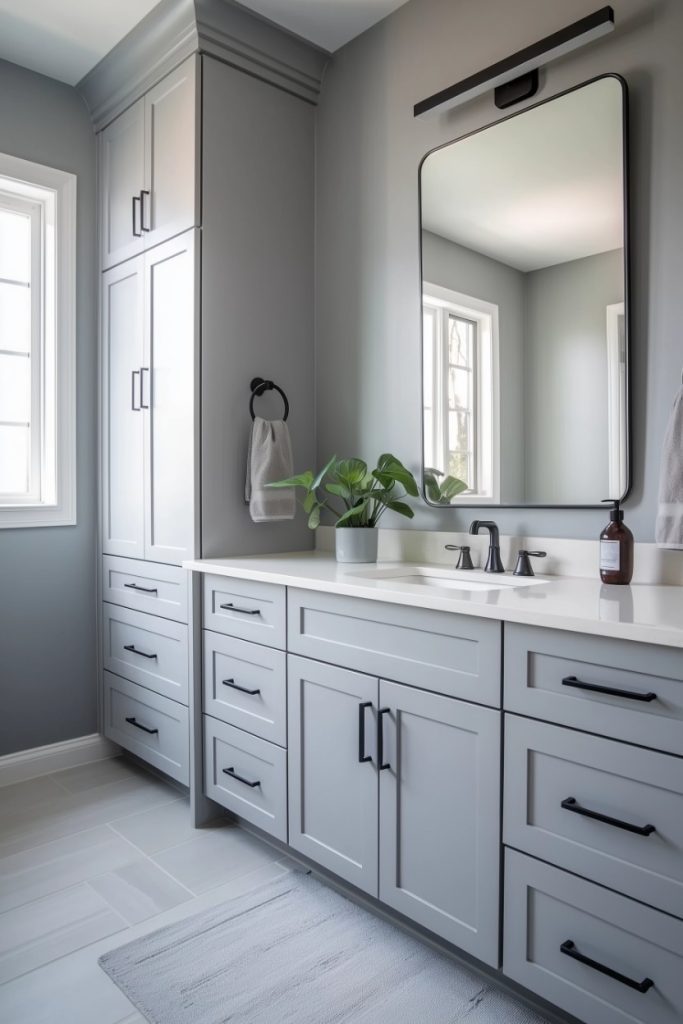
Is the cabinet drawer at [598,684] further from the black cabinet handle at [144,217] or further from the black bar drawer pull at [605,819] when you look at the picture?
the black cabinet handle at [144,217]

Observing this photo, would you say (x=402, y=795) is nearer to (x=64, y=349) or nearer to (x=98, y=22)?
(x=64, y=349)

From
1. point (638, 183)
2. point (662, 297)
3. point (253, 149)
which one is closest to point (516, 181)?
point (638, 183)

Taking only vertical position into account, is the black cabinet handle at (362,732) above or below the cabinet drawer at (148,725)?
above

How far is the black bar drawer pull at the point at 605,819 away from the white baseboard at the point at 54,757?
6.99 feet

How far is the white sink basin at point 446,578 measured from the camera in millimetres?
1922

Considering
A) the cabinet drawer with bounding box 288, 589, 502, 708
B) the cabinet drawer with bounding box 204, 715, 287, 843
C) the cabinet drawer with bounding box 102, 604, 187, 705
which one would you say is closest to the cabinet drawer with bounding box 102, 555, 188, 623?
the cabinet drawer with bounding box 102, 604, 187, 705

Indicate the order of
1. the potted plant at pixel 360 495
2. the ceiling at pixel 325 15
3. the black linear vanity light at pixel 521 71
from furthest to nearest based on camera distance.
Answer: the ceiling at pixel 325 15, the potted plant at pixel 360 495, the black linear vanity light at pixel 521 71

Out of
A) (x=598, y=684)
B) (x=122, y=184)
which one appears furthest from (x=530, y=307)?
(x=122, y=184)

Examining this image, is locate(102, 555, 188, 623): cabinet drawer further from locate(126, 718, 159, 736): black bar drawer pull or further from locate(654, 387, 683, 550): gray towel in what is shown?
locate(654, 387, 683, 550): gray towel

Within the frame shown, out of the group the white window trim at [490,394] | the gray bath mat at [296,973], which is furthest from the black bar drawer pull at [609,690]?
the white window trim at [490,394]

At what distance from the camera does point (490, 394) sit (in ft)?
6.96

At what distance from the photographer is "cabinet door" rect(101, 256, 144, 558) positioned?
2631 millimetres

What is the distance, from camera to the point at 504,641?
1414 mm

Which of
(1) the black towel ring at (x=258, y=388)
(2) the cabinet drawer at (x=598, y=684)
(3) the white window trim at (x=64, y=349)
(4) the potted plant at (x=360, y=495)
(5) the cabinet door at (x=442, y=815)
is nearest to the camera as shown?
(2) the cabinet drawer at (x=598, y=684)
